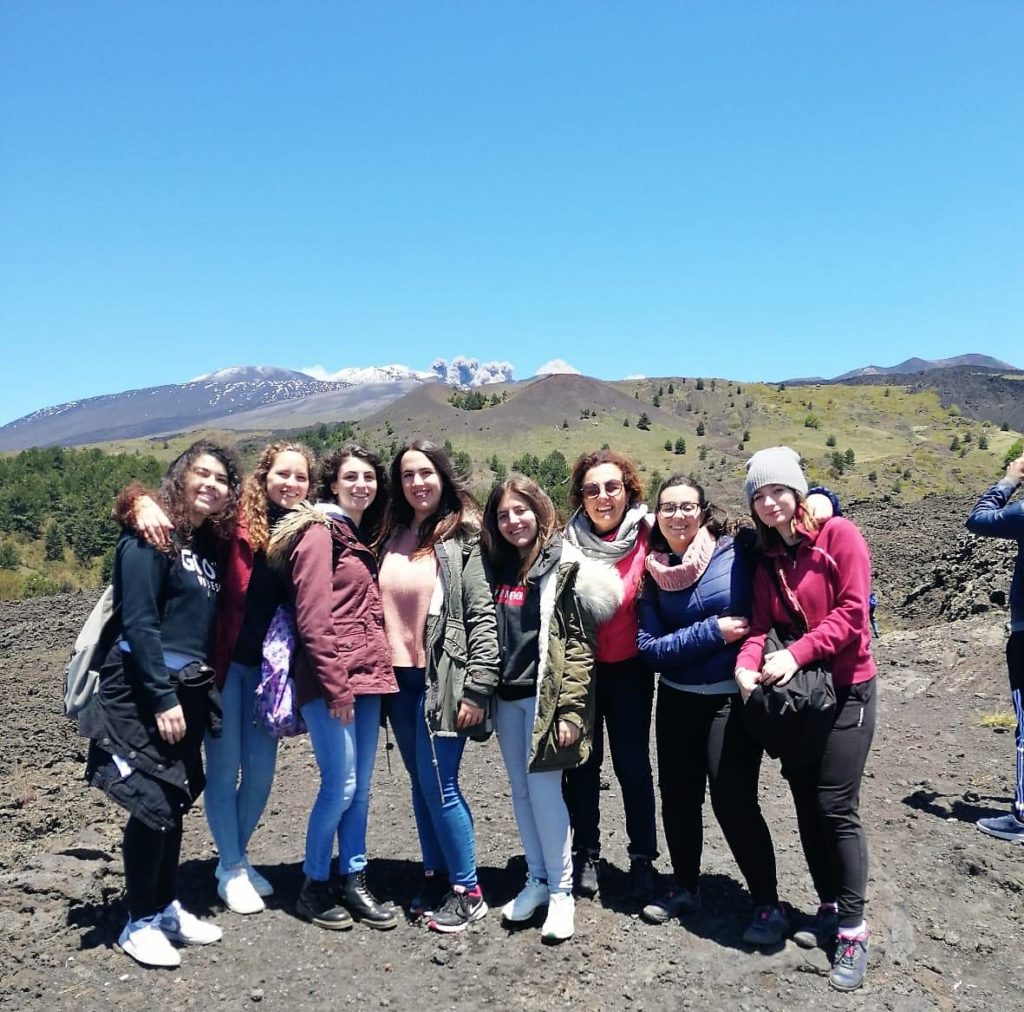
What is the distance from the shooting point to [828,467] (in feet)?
137

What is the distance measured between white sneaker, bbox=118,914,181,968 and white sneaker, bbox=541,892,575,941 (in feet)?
4.60

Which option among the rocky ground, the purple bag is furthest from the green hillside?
the purple bag

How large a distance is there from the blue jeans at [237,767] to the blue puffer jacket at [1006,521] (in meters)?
3.50

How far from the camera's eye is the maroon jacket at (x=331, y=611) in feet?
10.0

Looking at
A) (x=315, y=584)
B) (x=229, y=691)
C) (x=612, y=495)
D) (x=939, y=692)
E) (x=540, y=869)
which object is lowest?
(x=939, y=692)

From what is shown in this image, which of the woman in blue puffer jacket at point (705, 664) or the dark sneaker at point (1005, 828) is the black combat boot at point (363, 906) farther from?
the dark sneaker at point (1005, 828)

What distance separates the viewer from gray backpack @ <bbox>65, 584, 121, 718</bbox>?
9.45ft

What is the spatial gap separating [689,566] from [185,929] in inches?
95.7

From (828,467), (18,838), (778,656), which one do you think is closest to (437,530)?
(778,656)

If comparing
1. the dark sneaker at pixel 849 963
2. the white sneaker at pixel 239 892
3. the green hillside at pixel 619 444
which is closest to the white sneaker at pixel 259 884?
the white sneaker at pixel 239 892

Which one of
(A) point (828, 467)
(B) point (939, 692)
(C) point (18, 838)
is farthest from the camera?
(A) point (828, 467)

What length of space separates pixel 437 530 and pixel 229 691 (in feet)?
3.46

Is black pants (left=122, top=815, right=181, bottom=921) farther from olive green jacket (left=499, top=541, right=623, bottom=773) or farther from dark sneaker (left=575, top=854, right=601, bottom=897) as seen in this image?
dark sneaker (left=575, top=854, right=601, bottom=897)

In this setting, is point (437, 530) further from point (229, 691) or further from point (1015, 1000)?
point (1015, 1000)
